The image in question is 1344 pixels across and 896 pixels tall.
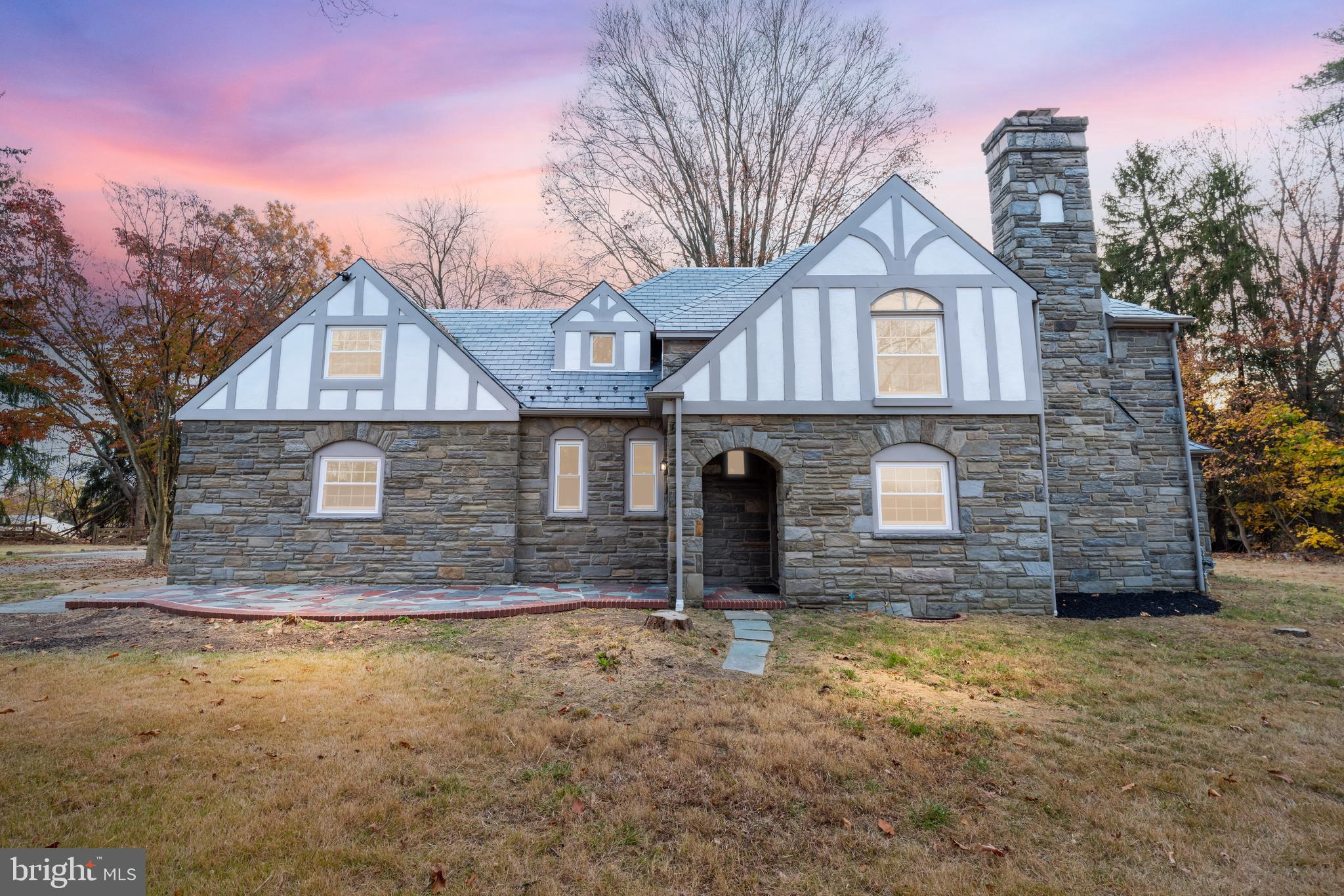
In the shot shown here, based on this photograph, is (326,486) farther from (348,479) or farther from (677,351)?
(677,351)

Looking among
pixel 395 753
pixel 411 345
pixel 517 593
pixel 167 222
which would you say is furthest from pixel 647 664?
pixel 167 222

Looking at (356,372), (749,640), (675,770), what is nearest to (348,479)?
(356,372)

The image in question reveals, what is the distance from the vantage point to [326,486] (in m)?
11.4

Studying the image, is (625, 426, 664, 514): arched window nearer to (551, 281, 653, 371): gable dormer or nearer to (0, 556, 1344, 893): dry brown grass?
(551, 281, 653, 371): gable dormer

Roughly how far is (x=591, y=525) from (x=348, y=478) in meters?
4.71

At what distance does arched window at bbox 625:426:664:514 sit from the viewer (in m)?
11.7

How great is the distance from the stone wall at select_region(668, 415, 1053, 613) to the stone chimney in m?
1.22

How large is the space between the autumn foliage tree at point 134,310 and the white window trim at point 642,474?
10800 mm

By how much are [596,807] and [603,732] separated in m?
1.01

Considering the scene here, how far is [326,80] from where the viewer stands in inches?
263

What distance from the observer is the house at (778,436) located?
964 centimetres

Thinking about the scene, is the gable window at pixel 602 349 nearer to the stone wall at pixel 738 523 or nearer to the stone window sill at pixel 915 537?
the stone wall at pixel 738 523

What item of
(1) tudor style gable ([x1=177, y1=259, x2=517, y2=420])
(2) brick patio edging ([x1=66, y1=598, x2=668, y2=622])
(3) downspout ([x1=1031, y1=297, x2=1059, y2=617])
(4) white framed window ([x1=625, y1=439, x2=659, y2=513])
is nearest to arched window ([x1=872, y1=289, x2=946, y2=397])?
(3) downspout ([x1=1031, y1=297, x2=1059, y2=617])

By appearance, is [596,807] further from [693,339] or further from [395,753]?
[693,339]
